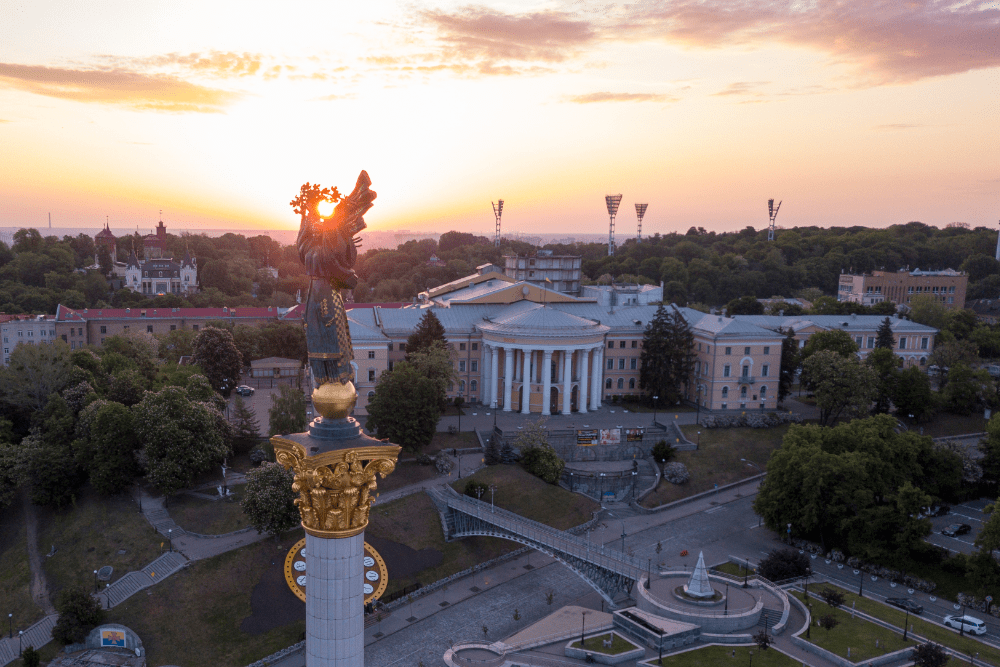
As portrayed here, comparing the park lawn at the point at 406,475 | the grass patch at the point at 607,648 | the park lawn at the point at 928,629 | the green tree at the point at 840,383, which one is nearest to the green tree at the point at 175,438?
the park lawn at the point at 406,475

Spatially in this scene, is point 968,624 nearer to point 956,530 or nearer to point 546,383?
point 956,530

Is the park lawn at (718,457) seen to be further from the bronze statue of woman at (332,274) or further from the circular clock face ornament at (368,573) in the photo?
the bronze statue of woman at (332,274)

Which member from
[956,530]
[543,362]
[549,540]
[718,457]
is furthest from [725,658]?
[543,362]

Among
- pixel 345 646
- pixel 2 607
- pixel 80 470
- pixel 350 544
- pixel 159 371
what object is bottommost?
pixel 2 607

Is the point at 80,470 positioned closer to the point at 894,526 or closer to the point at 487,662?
the point at 487,662

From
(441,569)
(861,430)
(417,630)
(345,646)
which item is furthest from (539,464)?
(345,646)

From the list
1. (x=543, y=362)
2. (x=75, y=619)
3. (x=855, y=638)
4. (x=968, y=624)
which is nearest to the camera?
(x=855, y=638)
